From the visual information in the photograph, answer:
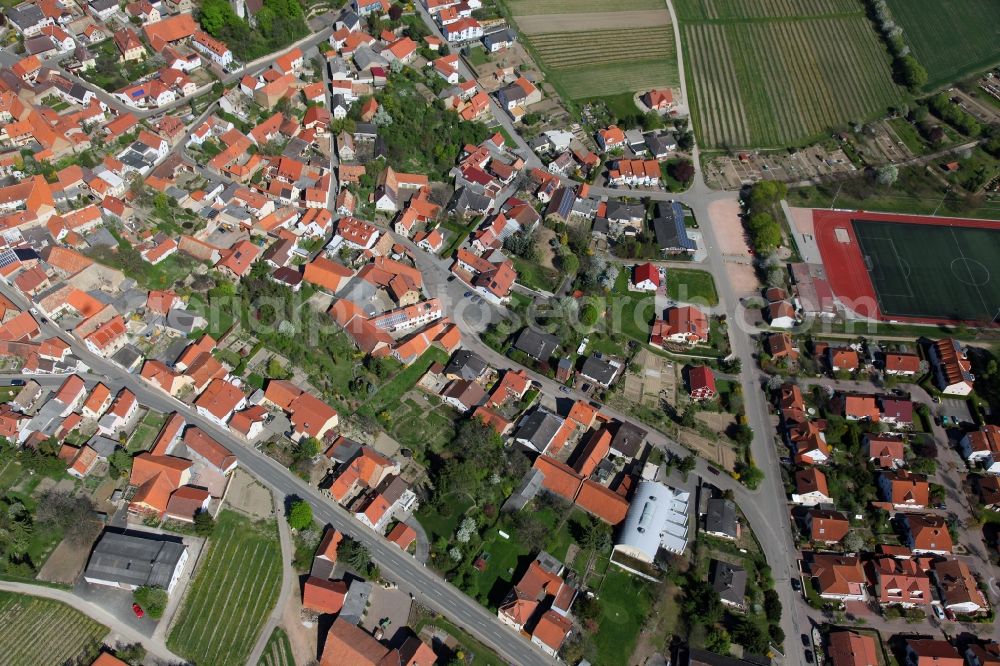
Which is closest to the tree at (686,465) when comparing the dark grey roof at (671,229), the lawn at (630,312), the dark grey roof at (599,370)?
the dark grey roof at (599,370)

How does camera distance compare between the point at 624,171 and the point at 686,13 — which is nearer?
the point at 624,171

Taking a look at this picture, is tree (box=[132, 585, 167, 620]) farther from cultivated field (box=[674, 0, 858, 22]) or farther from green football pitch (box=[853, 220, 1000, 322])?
cultivated field (box=[674, 0, 858, 22])

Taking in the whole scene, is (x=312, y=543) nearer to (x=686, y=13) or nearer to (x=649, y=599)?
(x=649, y=599)

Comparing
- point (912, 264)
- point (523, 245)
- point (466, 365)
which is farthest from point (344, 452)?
point (912, 264)

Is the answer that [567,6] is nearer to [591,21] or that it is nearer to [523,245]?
[591,21]

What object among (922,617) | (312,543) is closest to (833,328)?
(922,617)

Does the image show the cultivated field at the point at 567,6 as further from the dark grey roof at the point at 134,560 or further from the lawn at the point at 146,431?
the dark grey roof at the point at 134,560

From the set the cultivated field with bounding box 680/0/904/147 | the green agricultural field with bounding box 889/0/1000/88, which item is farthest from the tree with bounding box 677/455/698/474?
the green agricultural field with bounding box 889/0/1000/88
